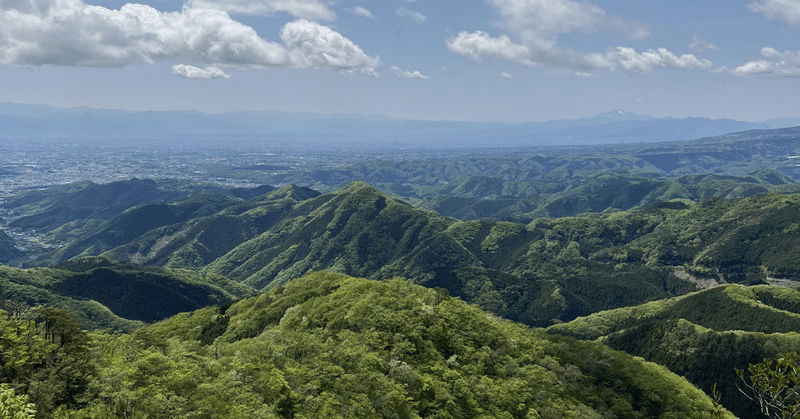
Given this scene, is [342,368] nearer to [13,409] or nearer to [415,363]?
[415,363]

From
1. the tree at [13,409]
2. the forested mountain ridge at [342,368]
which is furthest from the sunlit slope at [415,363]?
the tree at [13,409]

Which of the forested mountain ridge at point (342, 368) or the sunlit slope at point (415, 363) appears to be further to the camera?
the sunlit slope at point (415, 363)

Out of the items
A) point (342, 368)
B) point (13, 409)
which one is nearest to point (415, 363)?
point (342, 368)

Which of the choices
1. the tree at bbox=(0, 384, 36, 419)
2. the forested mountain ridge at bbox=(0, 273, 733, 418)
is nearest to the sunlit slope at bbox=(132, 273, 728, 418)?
the forested mountain ridge at bbox=(0, 273, 733, 418)

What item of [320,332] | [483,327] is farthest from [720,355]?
[320,332]

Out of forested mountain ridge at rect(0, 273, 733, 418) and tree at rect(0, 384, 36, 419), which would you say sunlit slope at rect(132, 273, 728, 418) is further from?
tree at rect(0, 384, 36, 419)

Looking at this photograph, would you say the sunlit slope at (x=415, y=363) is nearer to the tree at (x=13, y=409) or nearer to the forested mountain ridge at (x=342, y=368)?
the forested mountain ridge at (x=342, y=368)
